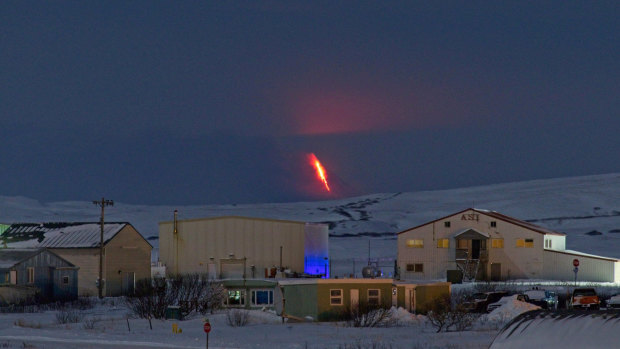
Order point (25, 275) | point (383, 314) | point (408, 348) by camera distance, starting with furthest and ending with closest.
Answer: point (25, 275)
point (383, 314)
point (408, 348)

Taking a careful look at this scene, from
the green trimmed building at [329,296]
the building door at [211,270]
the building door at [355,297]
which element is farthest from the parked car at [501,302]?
the building door at [211,270]

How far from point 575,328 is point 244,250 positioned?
50.4 m

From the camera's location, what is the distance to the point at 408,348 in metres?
31.2

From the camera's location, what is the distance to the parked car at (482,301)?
48.4 metres

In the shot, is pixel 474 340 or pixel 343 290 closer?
pixel 474 340

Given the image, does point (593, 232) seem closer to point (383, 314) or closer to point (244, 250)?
point (244, 250)

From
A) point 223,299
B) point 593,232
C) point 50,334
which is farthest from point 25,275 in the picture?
point 593,232

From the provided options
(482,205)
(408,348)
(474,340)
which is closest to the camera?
(408,348)

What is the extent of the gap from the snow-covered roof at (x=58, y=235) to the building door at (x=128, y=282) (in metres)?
2.83

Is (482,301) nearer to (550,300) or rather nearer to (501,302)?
(501,302)

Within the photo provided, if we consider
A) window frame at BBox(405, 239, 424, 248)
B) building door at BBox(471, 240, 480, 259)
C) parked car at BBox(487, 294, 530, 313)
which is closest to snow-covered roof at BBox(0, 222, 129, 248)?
window frame at BBox(405, 239, 424, 248)

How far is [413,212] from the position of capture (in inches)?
6147

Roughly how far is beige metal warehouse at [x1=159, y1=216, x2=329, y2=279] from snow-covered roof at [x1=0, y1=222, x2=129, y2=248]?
3.75m

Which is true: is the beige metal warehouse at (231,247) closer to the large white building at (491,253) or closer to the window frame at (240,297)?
the window frame at (240,297)
